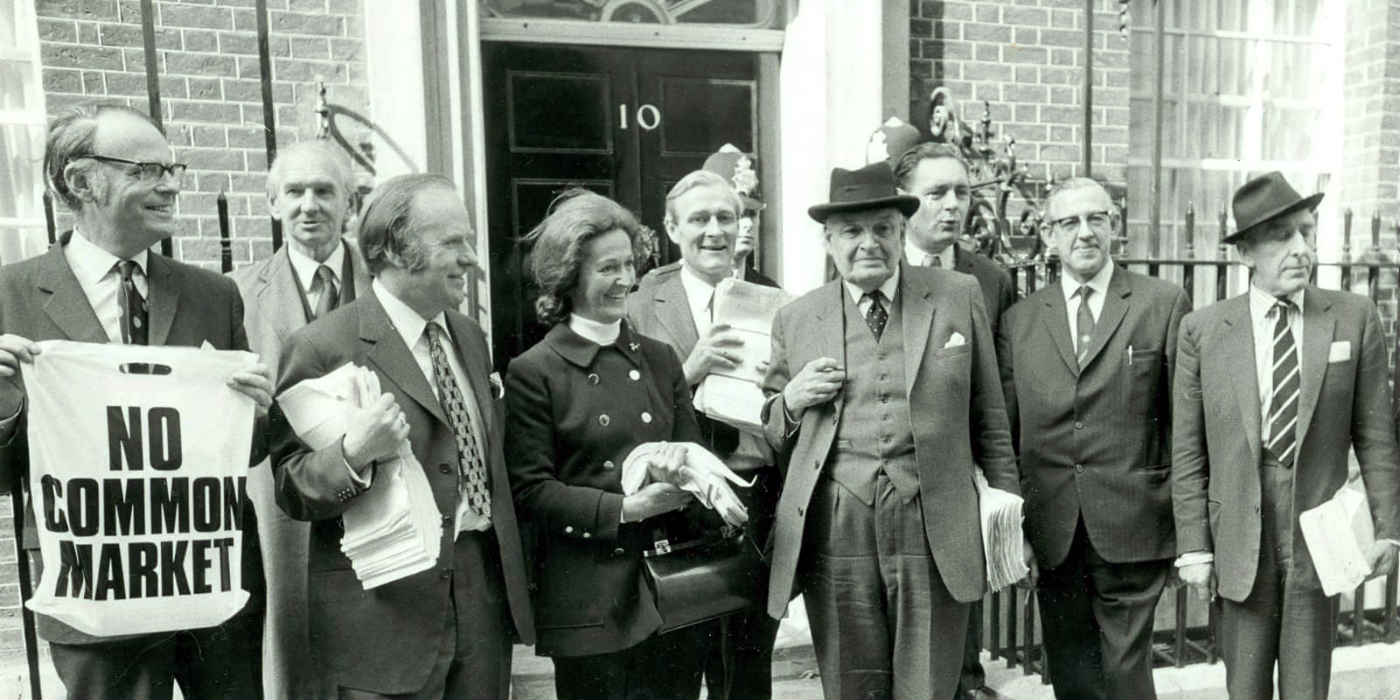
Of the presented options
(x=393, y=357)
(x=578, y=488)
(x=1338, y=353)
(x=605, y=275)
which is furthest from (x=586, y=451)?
(x=1338, y=353)

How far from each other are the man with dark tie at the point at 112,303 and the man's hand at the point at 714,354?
125 centimetres

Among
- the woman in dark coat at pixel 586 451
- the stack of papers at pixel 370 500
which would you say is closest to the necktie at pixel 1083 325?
the woman in dark coat at pixel 586 451

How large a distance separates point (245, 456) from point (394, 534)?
1.50 ft

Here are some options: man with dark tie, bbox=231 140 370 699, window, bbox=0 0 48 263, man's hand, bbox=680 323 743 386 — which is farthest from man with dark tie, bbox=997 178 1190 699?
window, bbox=0 0 48 263

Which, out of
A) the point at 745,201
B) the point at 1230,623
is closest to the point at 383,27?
the point at 745,201

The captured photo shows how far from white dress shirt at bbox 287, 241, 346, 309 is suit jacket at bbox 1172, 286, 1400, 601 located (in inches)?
109

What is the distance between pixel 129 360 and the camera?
6.91 ft

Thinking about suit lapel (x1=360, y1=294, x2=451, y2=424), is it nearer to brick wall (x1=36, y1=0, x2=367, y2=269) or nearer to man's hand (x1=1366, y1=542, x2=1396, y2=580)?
brick wall (x1=36, y1=0, x2=367, y2=269)

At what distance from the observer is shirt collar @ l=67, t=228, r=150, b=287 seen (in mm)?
2211

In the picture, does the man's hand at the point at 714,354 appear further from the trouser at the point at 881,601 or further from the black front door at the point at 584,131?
the black front door at the point at 584,131

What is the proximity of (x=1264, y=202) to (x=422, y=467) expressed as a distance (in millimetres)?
2652

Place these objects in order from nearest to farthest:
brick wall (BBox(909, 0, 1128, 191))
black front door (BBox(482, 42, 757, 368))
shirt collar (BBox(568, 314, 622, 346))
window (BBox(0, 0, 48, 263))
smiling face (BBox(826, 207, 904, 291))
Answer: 1. shirt collar (BBox(568, 314, 622, 346))
2. smiling face (BBox(826, 207, 904, 291))
3. window (BBox(0, 0, 48, 263))
4. black front door (BBox(482, 42, 757, 368))
5. brick wall (BBox(909, 0, 1128, 191))

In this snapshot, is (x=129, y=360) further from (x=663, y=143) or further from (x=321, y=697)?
(x=663, y=143)

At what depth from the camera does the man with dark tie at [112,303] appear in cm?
214
